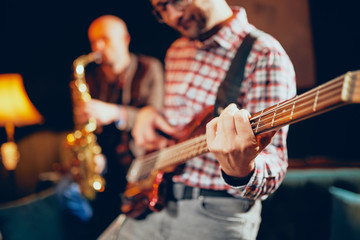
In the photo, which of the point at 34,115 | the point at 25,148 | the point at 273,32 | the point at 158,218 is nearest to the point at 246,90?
the point at 273,32

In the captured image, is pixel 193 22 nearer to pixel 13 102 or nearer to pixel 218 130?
pixel 218 130

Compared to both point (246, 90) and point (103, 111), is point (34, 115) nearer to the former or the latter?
point (103, 111)

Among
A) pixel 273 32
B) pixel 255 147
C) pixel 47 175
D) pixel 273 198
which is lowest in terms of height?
pixel 47 175

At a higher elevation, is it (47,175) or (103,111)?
(103,111)

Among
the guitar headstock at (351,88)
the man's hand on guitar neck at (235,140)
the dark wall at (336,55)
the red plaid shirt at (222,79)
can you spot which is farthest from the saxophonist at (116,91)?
the guitar headstock at (351,88)

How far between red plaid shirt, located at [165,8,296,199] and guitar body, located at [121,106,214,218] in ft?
0.21

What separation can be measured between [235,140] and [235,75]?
1.16 feet

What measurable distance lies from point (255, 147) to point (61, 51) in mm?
3115

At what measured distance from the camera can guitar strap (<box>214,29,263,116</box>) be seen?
1.02m

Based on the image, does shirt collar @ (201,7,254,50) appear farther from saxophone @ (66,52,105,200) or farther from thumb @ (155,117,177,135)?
saxophone @ (66,52,105,200)

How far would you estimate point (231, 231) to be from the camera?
103cm

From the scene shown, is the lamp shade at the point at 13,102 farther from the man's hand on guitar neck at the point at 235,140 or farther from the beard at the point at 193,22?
the man's hand on guitar neck at the point at 235,140

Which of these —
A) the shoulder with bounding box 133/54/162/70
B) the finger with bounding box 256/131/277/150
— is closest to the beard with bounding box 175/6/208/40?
the finger with bounding box 256/131/277/150

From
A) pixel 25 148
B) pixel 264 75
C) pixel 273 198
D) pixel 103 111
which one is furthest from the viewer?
pixel 25 148
